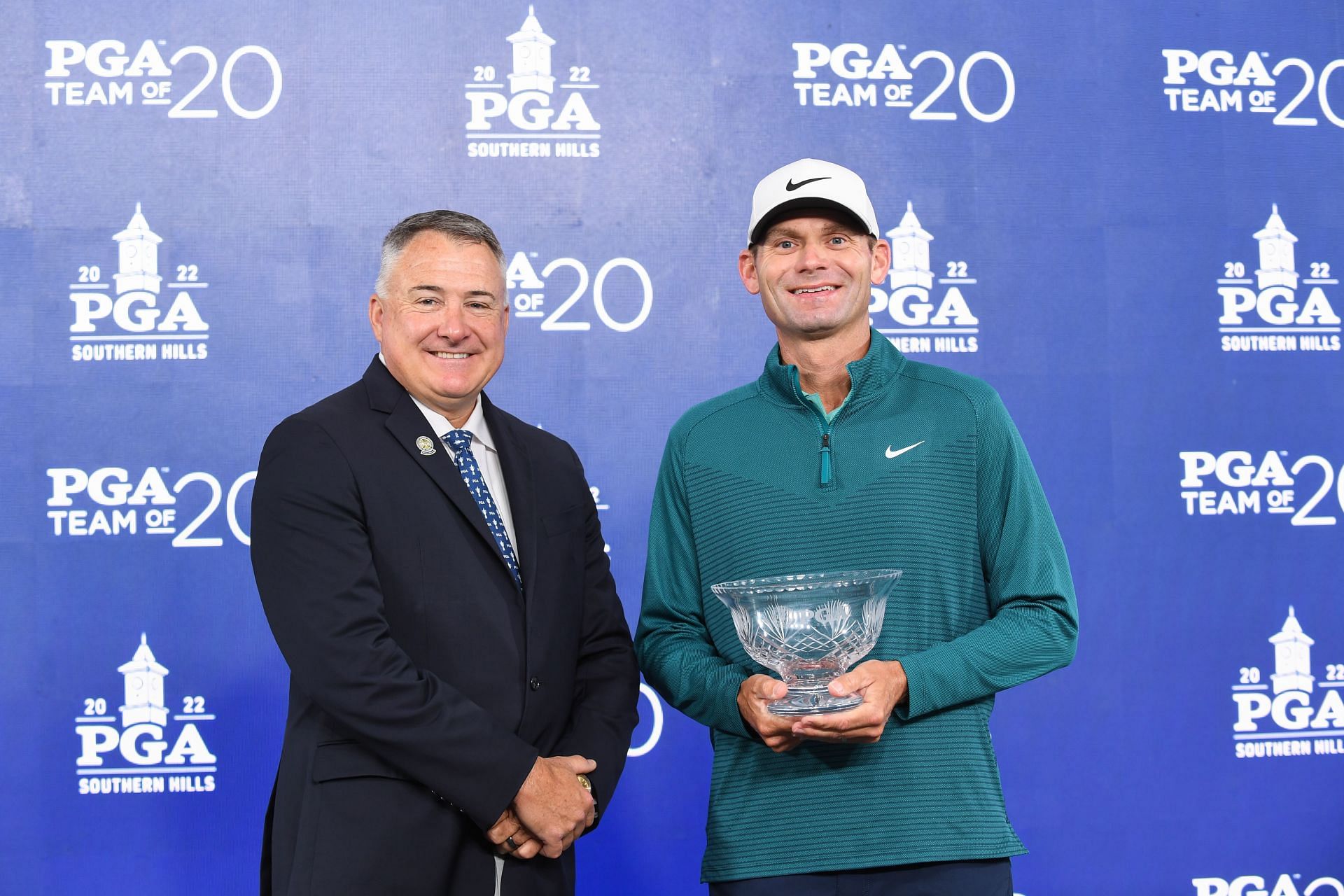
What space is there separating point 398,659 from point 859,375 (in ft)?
2.76

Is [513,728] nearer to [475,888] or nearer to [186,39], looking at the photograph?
[475,888]

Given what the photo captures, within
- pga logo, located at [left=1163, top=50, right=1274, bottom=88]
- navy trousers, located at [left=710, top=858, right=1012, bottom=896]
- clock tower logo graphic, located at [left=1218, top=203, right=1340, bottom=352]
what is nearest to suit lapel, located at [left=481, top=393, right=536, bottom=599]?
navy trousers, located at [left=710, top=858, right=1012, bottom=896]

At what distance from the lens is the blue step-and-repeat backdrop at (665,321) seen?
3148mm

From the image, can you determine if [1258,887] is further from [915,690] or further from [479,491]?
[479,491]

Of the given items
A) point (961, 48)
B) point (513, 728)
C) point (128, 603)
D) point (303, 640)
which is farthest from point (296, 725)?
point (961, 48)

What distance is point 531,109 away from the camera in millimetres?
3309

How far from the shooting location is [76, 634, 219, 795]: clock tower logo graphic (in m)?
3.11

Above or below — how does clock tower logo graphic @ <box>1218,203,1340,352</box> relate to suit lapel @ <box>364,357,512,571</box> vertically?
above

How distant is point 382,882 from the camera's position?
1700 mm

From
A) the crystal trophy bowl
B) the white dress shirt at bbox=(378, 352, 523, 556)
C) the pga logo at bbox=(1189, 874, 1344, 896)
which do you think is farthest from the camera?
the pga logo at bbox=(1189, 874, 1344, 896)

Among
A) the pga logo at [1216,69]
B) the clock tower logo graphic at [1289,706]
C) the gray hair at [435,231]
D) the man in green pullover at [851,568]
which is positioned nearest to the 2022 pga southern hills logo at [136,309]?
the gray hair at [435,231]

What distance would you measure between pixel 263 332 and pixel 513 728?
1.87 m

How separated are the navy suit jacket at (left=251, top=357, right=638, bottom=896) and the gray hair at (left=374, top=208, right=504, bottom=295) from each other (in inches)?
8.6

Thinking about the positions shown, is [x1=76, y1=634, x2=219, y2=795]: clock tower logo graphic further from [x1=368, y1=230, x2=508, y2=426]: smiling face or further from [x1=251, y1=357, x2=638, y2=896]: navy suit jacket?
[x1=368, y1=230, x2=508, y2=426]: smiling face
